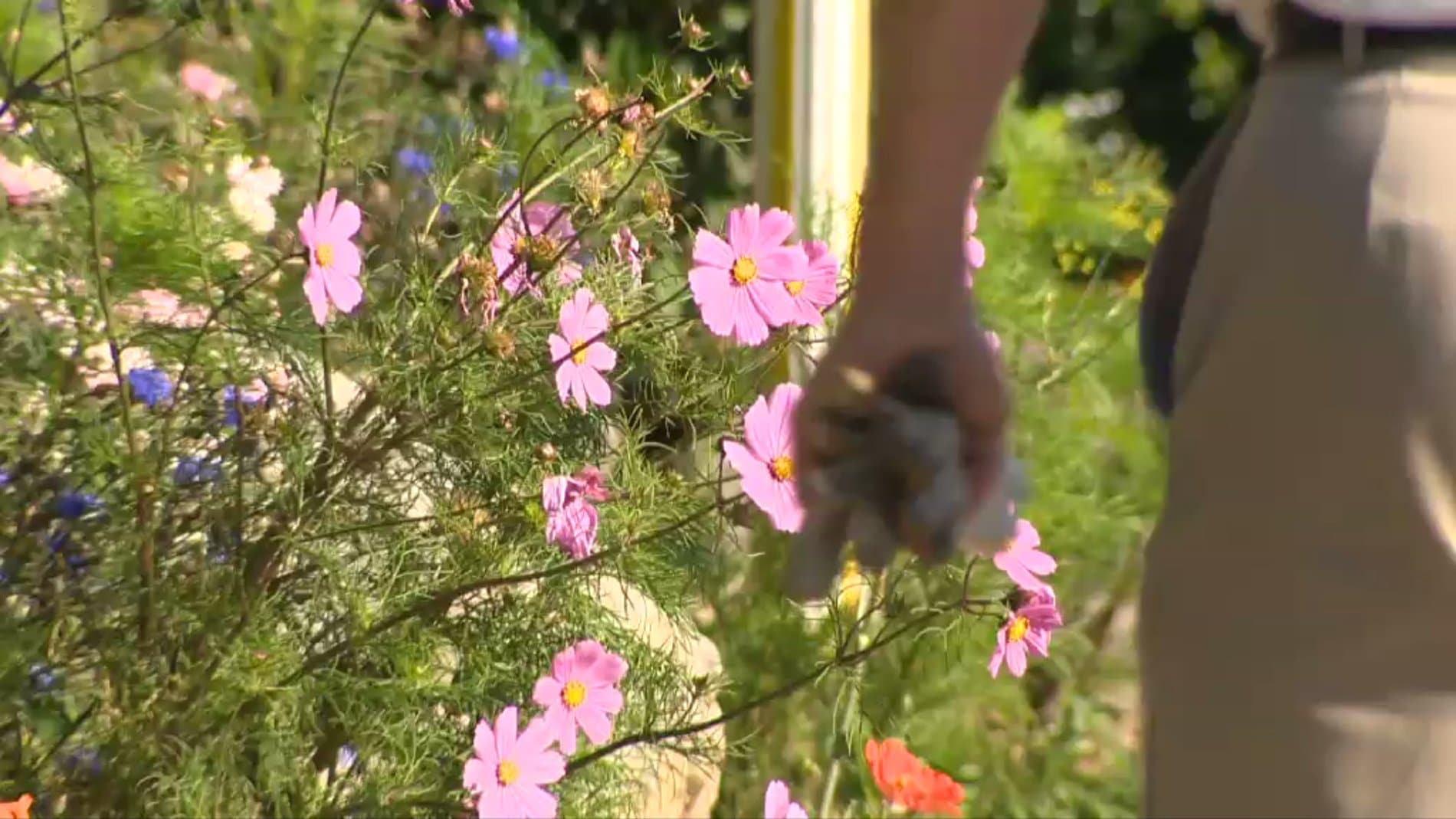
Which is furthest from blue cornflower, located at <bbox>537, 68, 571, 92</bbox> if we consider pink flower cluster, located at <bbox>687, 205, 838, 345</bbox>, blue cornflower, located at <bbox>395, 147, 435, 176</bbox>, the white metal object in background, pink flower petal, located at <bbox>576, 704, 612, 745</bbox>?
pink flower petal, located at <bbox>576, 704, 612, 745</bbox>

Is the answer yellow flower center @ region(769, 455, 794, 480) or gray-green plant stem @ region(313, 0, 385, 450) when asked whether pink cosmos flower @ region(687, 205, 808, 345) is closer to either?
yellow flower center @ region(769, 455, 794, 480)

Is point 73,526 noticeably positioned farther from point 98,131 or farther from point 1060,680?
point 1060,680

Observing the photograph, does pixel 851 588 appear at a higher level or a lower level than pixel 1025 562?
lower

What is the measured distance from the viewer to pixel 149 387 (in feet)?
5.30

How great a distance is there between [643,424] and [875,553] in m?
0.83

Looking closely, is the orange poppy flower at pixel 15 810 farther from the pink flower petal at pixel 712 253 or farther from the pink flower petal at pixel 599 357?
the pink flower petal at pixel 712 253

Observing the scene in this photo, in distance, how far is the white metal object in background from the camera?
266 cm

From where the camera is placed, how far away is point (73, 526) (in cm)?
161

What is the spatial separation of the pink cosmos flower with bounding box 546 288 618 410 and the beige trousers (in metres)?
0.65

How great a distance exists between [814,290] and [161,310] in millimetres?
627

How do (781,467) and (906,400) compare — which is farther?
(781,467)

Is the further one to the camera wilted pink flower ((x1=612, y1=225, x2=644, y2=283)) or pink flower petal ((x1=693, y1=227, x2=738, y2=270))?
wilted pink flower ((x1=612, y1=225, x2=644, y2=283))

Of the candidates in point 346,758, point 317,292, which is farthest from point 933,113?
point 346,758

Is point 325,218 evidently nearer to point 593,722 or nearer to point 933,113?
point 593,722
